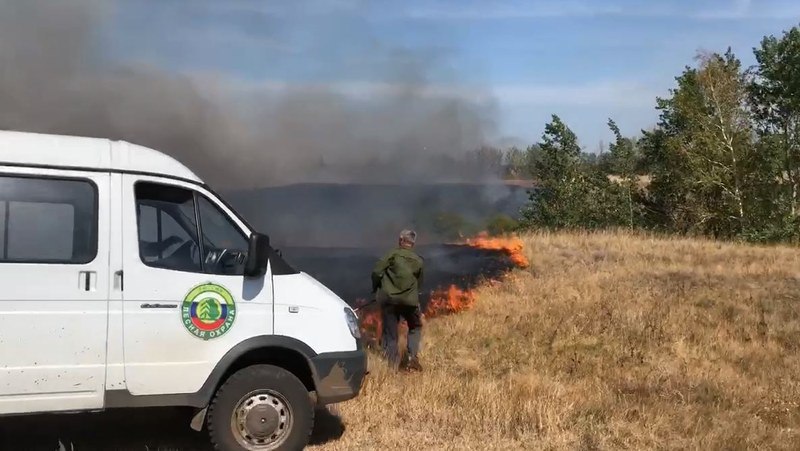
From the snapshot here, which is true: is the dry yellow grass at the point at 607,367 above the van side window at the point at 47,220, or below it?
below

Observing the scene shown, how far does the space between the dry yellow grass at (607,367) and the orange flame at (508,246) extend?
0.48 m

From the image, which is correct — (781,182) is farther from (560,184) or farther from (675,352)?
(675,352)

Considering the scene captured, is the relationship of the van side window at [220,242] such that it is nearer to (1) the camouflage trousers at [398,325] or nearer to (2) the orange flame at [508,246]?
(1) the camouflage trousers at [398,325]

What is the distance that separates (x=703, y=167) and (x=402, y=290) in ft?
104

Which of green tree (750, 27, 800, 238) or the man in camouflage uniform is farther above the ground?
green tree (750, 27, 800, 238)

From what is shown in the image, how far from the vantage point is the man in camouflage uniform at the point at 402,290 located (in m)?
8.52

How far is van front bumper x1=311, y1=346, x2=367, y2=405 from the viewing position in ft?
17.6

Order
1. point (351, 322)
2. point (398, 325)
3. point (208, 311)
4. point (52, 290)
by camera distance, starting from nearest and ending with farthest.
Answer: point (52, 290), point (208, 311), point (351, 322), point (398, 325)

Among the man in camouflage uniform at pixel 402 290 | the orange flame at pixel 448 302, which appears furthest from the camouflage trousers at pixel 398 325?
the orange flame at pixel 448 302

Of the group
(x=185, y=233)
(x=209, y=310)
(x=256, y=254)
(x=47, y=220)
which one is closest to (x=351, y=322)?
→ (x=256, y=254)

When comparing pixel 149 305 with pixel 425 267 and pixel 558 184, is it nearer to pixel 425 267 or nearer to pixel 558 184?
pixel 425 267

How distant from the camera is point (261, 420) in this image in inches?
205

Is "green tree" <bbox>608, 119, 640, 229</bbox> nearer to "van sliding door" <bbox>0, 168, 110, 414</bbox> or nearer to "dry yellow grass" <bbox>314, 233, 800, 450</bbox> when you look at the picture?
"dry yellow grass" <bbox>314, 233, 800, 450</bbox>

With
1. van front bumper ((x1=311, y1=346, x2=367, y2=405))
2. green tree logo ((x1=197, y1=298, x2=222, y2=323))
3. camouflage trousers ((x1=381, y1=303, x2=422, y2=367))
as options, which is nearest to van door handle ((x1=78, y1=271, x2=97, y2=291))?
green tree logo ((x1=197, y1=298, x2=222, y2=323))
